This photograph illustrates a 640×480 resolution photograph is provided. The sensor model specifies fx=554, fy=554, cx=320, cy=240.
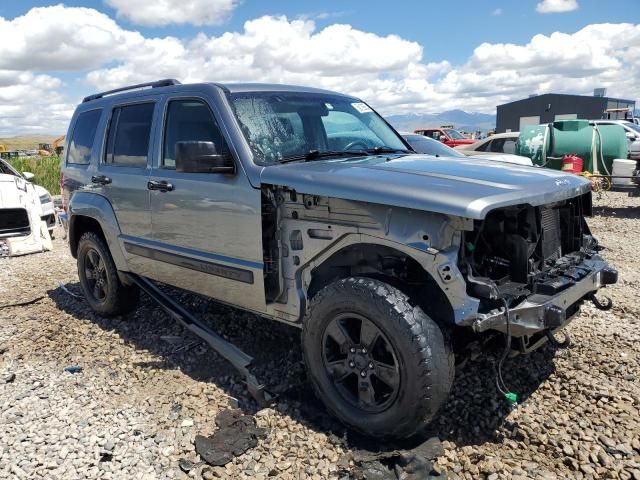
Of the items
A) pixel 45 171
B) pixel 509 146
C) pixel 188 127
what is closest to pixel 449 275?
pixel 188 127

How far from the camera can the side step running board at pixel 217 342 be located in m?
3.61

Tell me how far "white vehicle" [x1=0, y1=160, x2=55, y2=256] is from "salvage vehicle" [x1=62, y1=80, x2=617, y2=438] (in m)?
4.37

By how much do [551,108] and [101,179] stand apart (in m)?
44.1

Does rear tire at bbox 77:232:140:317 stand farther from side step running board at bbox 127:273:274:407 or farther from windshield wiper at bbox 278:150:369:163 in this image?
windshield wiper at bbox 278:150:369:163

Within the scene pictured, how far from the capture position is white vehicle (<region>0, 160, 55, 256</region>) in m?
8.20

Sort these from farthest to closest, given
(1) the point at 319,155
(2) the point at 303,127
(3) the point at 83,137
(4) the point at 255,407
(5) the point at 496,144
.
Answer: (5) the point at 496,144
(3) the point at 83,137
(2) the point at 303,127
(1) the point at 319,155
(4) the point at 255,407

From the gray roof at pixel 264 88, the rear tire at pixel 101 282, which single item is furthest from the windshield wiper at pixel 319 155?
the rear tire at pixel 101 282

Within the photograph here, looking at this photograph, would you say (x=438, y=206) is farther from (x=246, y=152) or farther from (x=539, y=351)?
(x=539, y=351)

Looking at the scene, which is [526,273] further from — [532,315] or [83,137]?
[83,137]

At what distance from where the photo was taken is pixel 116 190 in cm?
470

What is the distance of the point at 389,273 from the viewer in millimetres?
3277

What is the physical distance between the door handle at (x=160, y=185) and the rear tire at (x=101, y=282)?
125cm

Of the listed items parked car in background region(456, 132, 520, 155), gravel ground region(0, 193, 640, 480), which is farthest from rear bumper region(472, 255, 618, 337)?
parked car in background region(456, 132, 520, 155)

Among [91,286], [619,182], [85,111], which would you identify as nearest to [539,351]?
[91,286]
